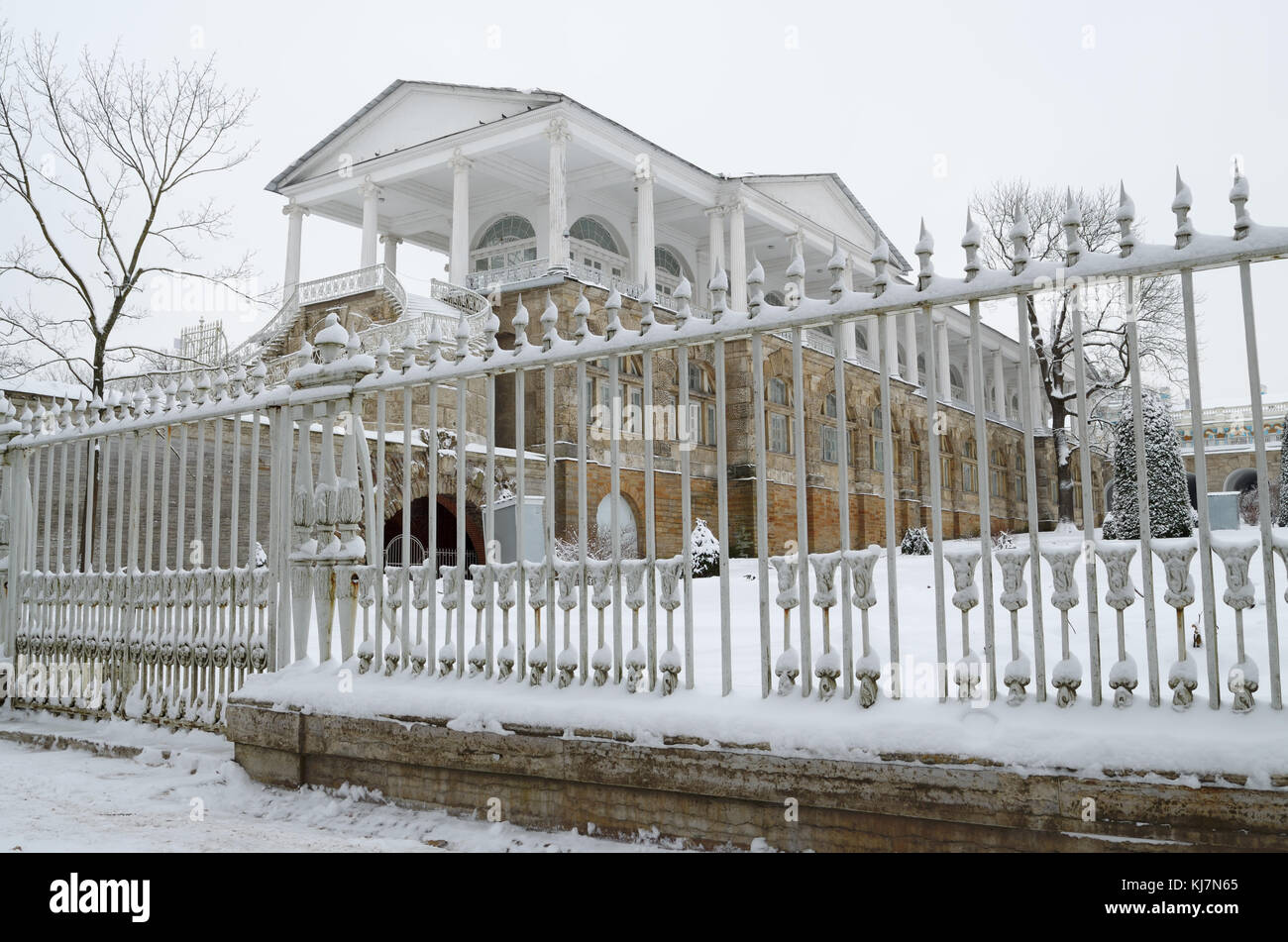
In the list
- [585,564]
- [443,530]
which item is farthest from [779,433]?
[585,564]

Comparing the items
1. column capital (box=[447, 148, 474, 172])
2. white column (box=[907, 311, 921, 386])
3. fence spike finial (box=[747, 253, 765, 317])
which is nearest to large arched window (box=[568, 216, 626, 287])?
column capital (box=[447, 148, 474, 172])

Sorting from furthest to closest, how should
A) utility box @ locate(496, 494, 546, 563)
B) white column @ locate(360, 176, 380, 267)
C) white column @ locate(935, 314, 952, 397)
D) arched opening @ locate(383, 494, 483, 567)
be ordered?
white column @ locate(935, 314, 952, 397) → white column @ locate(360, 176, 380, 267) → arched opening @ locate(383, 494, 483, 567) → utility box @ locate(496, 494, 546, 563)

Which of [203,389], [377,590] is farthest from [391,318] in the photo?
[377,590]

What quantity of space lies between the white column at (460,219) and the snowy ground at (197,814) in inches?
824

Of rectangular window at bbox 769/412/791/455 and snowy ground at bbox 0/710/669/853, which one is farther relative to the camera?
rectangular window at bbox 769/412/791/455

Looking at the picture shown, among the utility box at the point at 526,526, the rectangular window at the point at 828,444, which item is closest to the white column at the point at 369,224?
the utility box at the point at 526,526

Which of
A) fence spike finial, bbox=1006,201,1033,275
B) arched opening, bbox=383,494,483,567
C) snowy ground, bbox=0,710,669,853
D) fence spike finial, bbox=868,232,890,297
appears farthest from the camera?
arched opening, bbox=383,494,483,567

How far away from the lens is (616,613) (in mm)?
4047

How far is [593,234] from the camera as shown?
1163 inches

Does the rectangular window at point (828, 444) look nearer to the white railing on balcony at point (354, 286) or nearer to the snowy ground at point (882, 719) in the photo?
the white railing on balcony at point (354, 286)

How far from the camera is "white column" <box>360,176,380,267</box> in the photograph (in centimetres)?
2695

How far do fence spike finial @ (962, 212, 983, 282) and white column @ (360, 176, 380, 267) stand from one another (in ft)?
83.6

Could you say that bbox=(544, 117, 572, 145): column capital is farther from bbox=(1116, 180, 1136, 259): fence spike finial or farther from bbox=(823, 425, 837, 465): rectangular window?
bbox=(1116, 180, 1136, 259): fence spike finial

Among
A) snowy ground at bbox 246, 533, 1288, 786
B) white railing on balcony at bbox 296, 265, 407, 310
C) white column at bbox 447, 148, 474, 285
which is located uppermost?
white column at bbox 447, 148, 474, 285
